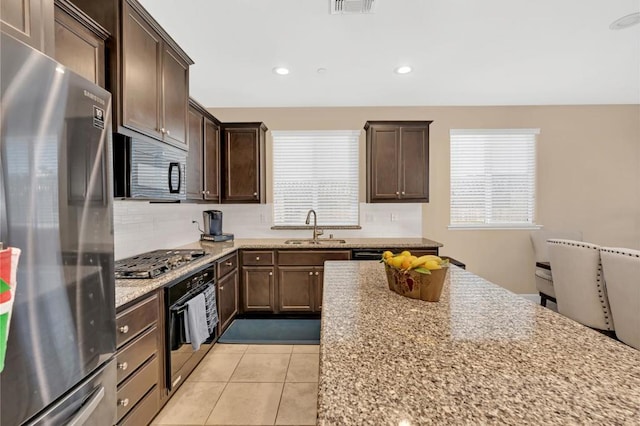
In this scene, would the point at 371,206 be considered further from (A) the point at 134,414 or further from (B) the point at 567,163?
(A) the point at 134,414

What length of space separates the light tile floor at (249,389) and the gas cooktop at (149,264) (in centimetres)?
93

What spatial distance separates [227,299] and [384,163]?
7.92 feet

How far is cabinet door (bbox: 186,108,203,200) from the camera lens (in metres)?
2.80

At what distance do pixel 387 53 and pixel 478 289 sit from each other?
2.24 m

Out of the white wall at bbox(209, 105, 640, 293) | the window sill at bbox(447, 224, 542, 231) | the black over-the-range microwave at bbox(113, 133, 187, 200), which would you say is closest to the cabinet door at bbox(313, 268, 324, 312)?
the white wall at bbox(209, 105, 640, 293)

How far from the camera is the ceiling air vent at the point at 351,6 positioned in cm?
198

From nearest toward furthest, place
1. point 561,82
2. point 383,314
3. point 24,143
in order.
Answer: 1. point 24,143
2. point 383,314
3. point 561,82

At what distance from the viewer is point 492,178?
4020 millimetres

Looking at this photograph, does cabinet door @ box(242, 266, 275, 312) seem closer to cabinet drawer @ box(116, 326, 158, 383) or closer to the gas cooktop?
the gas cooktop

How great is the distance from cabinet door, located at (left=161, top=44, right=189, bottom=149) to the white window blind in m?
1.76

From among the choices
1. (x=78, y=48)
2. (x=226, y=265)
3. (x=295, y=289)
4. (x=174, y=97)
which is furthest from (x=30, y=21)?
(x=295, y=289)

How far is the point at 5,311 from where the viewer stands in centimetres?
69

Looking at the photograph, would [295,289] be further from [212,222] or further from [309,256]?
[212,222]

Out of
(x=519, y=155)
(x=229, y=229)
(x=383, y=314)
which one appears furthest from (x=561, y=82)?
(x=229, y=229)
